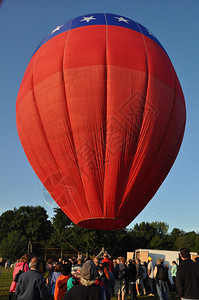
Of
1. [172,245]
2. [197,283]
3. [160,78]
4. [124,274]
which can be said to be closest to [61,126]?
[160,78]

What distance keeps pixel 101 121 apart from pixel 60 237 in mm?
29459

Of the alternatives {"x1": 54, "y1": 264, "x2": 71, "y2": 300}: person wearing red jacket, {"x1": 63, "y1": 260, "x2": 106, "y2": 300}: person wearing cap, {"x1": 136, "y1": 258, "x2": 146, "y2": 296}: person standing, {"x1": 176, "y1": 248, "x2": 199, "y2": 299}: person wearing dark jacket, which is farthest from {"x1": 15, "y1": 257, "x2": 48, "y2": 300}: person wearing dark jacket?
{"x1": 136, "y1": 258, "x2": 146, "y2": 296}: person standing

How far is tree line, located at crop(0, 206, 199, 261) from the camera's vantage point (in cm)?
3309

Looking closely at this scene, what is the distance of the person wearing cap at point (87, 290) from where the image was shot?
2867 millimetres

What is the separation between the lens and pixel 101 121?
11188 mm

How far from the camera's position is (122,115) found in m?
11.3

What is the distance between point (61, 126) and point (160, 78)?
4.67 metres

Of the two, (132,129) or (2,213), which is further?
(2,213)

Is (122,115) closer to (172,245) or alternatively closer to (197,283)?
(197,283)

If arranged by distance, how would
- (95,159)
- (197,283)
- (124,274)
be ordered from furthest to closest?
1. (95,159)
2. (124,274)
3. (197,283)

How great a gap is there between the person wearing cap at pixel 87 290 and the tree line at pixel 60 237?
79.8ft

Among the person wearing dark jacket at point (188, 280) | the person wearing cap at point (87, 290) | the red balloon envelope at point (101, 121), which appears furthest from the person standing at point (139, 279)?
the person wearing cap at point (87, 290)

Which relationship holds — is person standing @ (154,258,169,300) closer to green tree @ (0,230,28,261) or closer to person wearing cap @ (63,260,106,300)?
person wearing cap @ (63,260,106,300)

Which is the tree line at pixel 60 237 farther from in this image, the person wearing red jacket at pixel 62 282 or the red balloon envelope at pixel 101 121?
the person wearing red jacket at pixel 62 282
